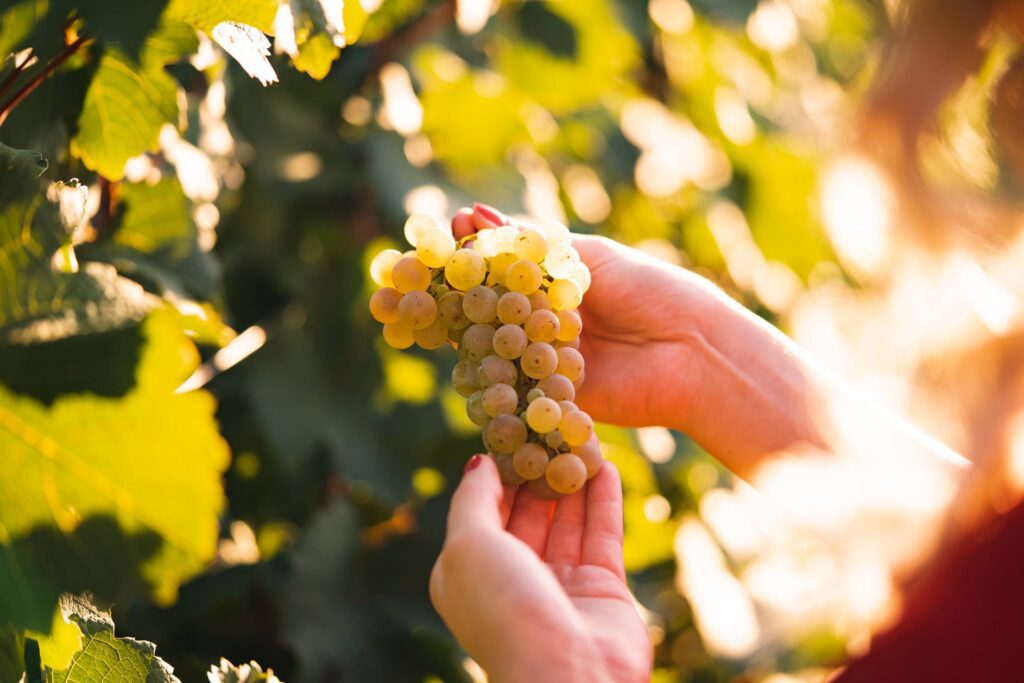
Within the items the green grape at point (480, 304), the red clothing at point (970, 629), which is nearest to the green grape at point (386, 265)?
the green grape at point (480, 304)

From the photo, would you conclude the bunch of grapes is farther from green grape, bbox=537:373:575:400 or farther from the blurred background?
the blurred background

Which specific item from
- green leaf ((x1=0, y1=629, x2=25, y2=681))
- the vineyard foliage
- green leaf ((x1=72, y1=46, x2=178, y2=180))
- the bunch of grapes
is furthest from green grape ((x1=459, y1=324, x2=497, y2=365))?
green leaf ((x1=0, y1=629, x2=25, y2=681))

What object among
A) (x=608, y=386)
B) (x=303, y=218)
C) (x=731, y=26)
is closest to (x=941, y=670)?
(x=608, y=386)

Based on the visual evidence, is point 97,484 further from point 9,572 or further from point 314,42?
point 314,42

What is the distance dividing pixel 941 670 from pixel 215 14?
33.6 inches

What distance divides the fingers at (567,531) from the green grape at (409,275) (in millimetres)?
260

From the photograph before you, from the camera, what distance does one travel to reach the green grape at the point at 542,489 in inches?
37.1

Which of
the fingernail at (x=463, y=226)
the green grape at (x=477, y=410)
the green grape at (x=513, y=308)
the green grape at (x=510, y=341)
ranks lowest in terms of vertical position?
the green grape at (x=477, y=410)

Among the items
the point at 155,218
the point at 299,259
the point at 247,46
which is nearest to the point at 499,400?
the point at 247,46

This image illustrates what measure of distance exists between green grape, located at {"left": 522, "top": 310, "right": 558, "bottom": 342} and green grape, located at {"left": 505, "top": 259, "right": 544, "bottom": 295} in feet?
0.08

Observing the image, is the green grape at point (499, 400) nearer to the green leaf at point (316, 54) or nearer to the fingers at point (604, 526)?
the fingers at point (604, 526)

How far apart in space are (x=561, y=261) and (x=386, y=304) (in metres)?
0.18

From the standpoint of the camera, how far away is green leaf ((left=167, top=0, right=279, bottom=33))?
833 mm

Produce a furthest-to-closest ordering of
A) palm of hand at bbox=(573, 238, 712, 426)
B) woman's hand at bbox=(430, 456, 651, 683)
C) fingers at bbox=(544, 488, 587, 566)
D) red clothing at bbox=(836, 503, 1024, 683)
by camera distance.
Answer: palm of hand at bbox=(573, 238, 712, 426) → fingers at bbox=(544, 488, 587, 566) → red clothing at bbox=(836, 503, 1024, 683) → woman's hand at bbox=(430, 456, 651, 683)
